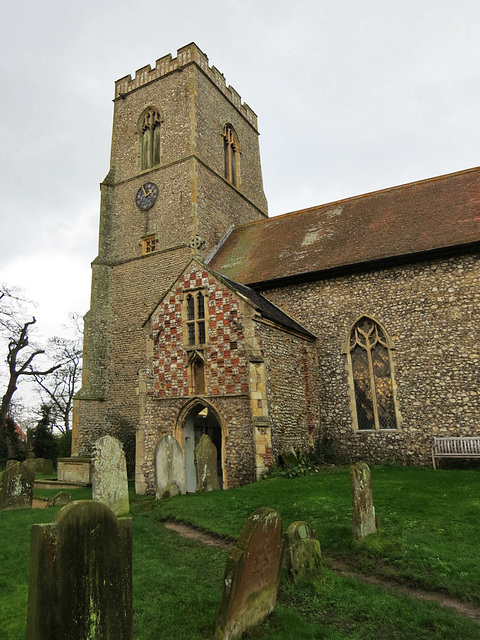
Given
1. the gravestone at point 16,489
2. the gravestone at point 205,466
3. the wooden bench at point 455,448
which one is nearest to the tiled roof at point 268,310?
the gravestone at point 205,466

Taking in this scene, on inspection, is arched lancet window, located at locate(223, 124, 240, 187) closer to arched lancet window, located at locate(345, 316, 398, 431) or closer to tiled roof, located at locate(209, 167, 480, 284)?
tiled roof, located at locate(209, 167, 480, 284)

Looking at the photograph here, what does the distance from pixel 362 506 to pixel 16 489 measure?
8.25 meters

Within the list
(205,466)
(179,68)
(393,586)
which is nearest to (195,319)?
(205,466)

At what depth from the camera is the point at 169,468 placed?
33.7 ft

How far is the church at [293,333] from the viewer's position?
1183 centimetres

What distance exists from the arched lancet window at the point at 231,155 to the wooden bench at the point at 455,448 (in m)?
16.1

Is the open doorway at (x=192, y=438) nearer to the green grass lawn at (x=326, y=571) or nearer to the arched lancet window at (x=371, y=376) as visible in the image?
the green grass lawn at (x=326, y=571)

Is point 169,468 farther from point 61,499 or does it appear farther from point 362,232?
point 362,232

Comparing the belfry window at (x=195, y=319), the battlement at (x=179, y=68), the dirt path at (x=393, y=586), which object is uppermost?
the battlement at (x=179, y=68)

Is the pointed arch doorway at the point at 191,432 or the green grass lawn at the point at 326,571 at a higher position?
the pointed arch doorway at the point at 191,432

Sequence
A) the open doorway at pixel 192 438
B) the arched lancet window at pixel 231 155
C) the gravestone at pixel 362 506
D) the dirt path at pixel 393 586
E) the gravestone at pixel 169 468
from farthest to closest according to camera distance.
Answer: the arched lancet window at pixel 231 155
the open doorway at pixel 192 438
the gravestone at pixel 169 468
the gravestone at pixel 362 506
the dirt path at pixel 393 586

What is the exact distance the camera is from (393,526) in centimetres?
647

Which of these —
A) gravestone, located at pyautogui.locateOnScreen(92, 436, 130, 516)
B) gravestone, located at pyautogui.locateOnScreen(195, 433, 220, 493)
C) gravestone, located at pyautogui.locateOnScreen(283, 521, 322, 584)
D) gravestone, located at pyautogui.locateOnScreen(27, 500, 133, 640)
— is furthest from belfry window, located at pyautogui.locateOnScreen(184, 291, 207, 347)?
gravestone, located at pyautogui.locateOnScreen(27, 500, 133, 640)

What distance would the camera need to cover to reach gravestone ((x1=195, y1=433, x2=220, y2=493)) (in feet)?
35.0
